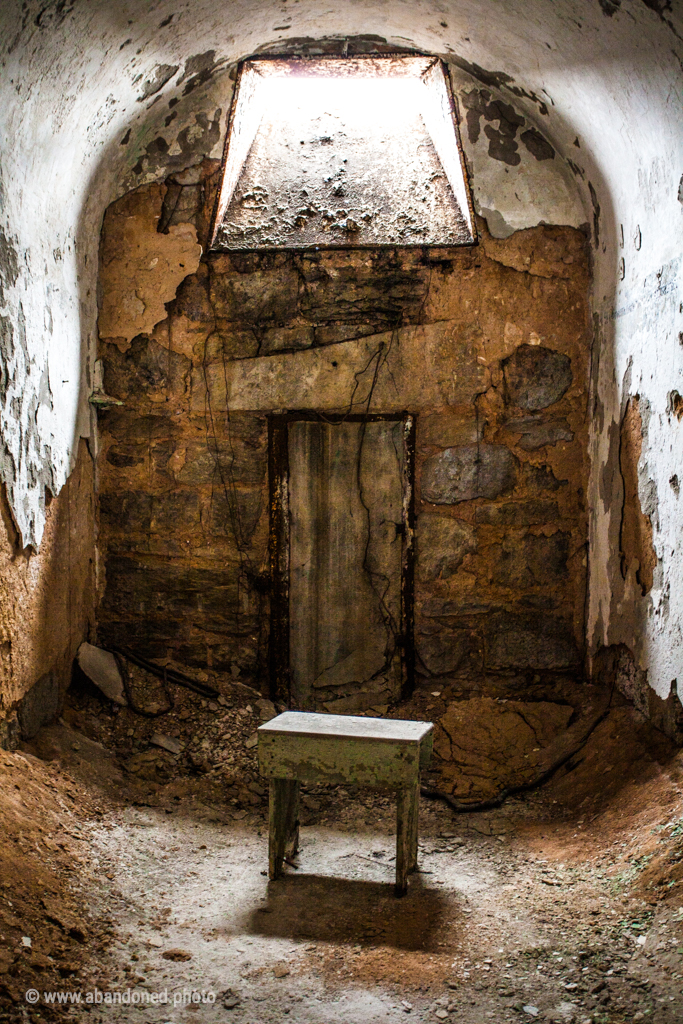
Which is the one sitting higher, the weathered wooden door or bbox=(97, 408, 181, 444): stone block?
bbox=(97, 408, 181, 444): stone block

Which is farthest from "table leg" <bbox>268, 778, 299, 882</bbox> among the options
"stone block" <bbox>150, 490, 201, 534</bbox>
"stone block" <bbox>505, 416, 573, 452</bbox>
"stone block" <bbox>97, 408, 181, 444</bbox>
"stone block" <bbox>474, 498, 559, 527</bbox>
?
"stone block" <bbox>505, 416, 573, 452</bbox>

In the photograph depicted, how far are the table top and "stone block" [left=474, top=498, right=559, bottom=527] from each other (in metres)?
1.46

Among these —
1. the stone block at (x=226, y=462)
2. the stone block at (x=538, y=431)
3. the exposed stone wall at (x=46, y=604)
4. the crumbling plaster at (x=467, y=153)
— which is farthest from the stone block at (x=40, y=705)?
the stone block at (x=538, y=431)

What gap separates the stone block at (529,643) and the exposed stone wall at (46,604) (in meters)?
2.16

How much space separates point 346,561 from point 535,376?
139 cm

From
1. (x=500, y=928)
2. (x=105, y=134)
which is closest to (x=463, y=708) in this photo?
(x=500, y=928)

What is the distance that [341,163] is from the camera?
4.34 meters

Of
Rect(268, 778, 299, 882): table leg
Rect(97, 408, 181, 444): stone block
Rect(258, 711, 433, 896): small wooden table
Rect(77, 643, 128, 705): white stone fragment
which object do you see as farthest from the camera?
Rect(97, 408, 181, 444): stone block

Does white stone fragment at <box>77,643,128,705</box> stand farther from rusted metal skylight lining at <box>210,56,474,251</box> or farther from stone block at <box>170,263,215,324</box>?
rusted metal skylight lining at <box>210,56,474,251</box>

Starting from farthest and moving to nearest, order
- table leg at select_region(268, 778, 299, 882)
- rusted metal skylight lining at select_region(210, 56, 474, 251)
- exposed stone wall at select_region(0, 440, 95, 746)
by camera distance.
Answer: rusted metal skylight lining at select_region(210, 56, 474, 251)
exposed stone wall at select_region(0, 440, 95, 746)
table leg at select_region(268, 778, 299, 882)

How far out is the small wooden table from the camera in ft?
9.45

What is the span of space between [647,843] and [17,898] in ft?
7.04

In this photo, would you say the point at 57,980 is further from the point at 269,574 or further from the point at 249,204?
the point at 249,204

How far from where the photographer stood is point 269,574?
4.30m
